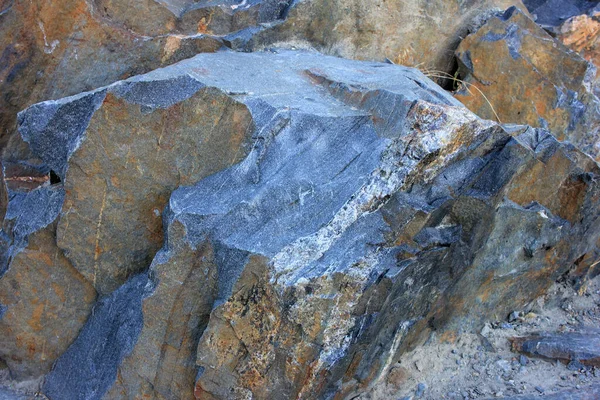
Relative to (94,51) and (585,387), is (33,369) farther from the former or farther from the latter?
(585,387)

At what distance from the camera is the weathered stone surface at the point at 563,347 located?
14.1 ft

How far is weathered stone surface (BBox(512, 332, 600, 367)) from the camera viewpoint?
430 cm

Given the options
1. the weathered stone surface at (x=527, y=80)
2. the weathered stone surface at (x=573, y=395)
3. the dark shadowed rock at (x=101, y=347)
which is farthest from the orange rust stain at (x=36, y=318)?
the weathered stone surface at (x=527, y=80)

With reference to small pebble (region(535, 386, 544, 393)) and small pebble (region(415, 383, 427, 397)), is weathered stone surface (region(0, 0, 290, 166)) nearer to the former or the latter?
small pebble (region(415, 383, 427, 397))

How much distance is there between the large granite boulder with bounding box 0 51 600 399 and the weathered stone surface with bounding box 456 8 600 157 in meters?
1.27

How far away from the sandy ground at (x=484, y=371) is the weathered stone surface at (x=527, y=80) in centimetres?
175

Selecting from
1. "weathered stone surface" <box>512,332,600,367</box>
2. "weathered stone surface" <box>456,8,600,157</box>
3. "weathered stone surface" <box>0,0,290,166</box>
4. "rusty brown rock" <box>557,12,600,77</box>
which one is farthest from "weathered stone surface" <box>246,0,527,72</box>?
"weathered stone surface" <box>512,332,600,367</box>

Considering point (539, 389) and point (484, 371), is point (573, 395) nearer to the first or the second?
point (539, 389)

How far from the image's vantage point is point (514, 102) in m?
5.54

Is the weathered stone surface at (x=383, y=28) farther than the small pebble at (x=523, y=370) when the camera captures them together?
Yes

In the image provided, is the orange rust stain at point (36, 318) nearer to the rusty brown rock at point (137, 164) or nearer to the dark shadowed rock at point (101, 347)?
the dark shadowed rock at point (101, 347)

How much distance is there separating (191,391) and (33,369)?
1.23m

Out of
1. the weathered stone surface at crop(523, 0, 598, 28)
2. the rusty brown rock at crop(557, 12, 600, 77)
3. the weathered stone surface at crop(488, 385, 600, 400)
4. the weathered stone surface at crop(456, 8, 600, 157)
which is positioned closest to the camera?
the weathered stone surface at crop(488, 385, 600, 400)

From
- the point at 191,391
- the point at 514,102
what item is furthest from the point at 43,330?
the point at 514,102
